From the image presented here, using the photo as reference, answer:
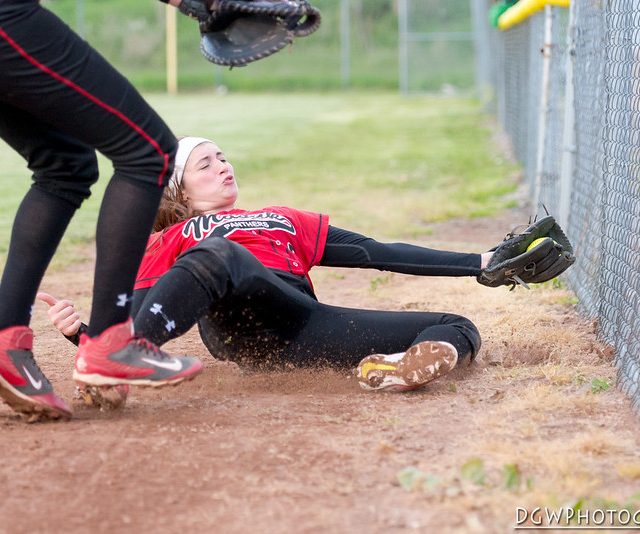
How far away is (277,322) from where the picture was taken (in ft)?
12.4

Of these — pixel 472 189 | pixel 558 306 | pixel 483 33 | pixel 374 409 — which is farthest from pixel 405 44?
pixel 374 409

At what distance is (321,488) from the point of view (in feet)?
8.63

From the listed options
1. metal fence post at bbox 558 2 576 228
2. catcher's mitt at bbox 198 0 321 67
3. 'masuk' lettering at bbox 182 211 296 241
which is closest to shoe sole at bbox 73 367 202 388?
'masuk' lettering at bbox 182 211 296 241

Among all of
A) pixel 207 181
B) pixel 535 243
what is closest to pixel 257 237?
pixel 207 181

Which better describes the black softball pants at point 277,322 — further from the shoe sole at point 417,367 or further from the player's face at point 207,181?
the player's face at point 207,181

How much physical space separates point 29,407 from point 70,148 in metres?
0.83

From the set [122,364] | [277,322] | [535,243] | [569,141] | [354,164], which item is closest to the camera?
[122,364]

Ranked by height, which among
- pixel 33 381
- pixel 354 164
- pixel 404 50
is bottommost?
pixel 354 164

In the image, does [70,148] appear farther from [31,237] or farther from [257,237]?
[257,237]

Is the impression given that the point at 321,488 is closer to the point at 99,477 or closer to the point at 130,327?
the point at 99,477

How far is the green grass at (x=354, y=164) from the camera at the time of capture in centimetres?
906

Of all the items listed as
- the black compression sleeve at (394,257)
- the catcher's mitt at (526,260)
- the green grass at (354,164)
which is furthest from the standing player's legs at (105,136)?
the green grass at (354,164)

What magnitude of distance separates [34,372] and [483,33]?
22634mm

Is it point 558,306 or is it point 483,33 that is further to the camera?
point 483,33
